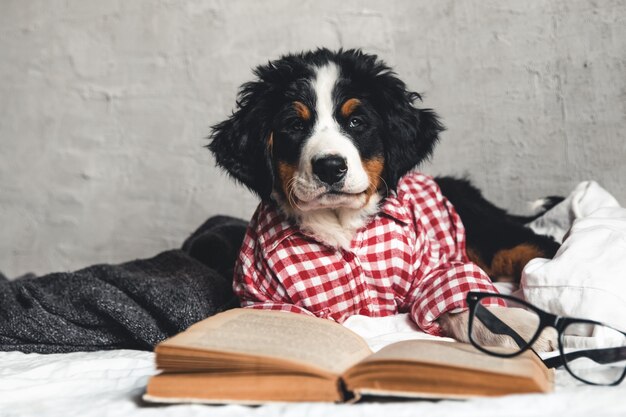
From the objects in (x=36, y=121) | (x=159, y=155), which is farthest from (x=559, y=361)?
(x=36, y=121)

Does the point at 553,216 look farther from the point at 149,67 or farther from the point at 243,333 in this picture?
the point at 149,67

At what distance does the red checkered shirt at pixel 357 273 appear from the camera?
1851mm

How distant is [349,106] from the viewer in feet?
6.05

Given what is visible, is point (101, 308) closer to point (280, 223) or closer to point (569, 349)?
point (280, 223)

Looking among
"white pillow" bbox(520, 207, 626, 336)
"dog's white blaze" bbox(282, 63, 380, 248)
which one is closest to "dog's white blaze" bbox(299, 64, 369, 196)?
"dog's white blaze" bbox(282, 63, 380, 248)

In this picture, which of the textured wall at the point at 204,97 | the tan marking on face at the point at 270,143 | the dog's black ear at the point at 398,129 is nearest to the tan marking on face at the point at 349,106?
the dog's black ear at the point at 398,129

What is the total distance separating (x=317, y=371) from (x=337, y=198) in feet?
2.39

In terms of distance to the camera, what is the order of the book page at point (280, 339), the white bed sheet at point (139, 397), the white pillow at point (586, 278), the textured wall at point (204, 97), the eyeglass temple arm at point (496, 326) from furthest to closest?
the textured wall at point (204, 97) < the white pillow at point (586, 278) < the eyeglass temple arm at point (496, 326) < the book page at point (280, 339) < the white bed sheet at point (139, 397)

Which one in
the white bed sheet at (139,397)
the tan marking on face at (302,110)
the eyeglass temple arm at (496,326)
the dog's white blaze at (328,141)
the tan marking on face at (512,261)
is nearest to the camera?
the white bed sheet at (139,397)

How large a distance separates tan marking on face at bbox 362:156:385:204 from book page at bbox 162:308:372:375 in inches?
21.8

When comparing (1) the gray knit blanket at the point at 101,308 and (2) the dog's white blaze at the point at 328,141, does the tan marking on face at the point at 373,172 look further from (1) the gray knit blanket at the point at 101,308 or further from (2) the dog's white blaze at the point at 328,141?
(1) the gray knit blanket at the point at 101,308

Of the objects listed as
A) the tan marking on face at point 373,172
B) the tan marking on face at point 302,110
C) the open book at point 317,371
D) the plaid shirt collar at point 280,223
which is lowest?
the open book at point 317,371

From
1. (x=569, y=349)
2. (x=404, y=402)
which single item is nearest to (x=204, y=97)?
(x=569, y=349)

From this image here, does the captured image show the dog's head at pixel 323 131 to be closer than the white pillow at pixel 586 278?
No
